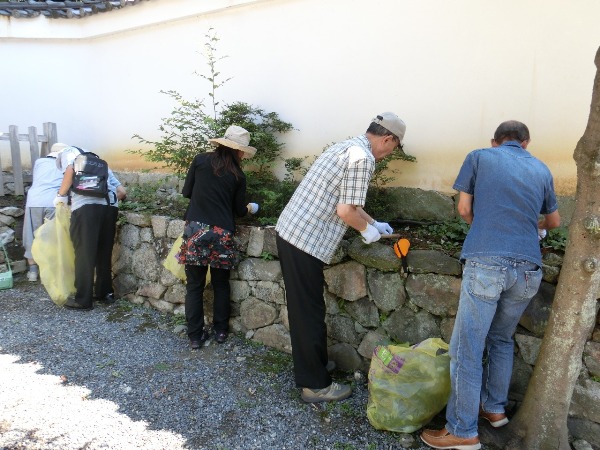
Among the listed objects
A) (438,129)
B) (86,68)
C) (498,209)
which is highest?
(86,68)

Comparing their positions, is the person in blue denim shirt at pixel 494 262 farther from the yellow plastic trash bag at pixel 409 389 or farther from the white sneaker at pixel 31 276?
the white sneaker at pixel 31 276

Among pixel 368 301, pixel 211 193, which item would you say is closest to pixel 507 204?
pixel 368 301

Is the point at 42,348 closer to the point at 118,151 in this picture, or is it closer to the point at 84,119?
the point at 118,151

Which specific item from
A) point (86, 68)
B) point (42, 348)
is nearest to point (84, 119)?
point (86, 68)

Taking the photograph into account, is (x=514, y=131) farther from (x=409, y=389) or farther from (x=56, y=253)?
(x=56, y=253)

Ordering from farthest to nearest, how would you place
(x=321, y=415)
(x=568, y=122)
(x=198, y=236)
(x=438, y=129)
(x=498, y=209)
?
(x=438, y=129) < (x=198, y=236) < (x=568, y=122) < (x=321, y=415) < (x=498, y=209)

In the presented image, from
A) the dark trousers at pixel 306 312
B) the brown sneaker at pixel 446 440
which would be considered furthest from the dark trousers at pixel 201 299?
the brown sneaker at pixel 446 440

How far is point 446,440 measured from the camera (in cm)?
263

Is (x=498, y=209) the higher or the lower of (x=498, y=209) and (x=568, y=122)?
the lower

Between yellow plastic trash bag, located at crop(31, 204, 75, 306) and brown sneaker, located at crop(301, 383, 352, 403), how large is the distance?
303 centimetres

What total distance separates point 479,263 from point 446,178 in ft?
5.46

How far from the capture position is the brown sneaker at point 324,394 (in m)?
3.13

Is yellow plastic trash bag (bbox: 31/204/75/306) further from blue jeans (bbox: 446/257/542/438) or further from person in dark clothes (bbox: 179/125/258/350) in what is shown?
blue jeans (bbox: 446/257/542/438)

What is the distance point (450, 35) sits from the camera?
382 cm
